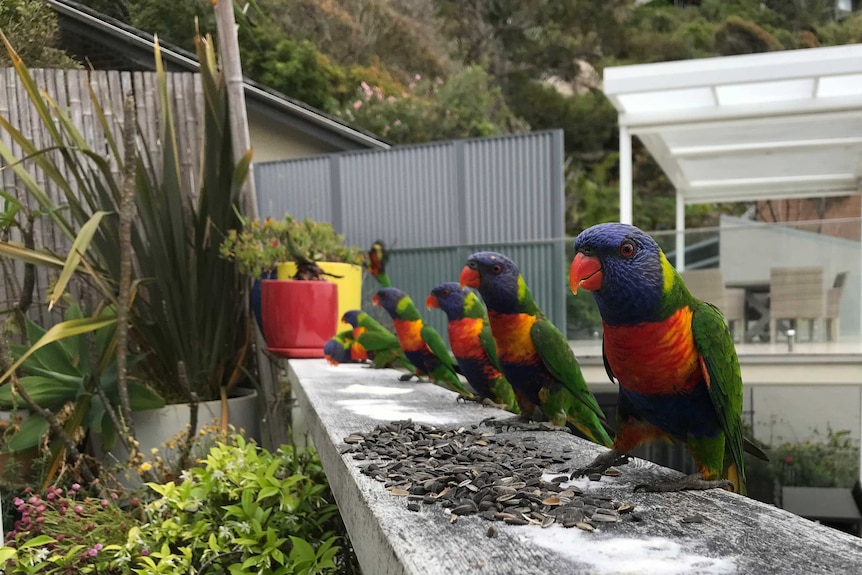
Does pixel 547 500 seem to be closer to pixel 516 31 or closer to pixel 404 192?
pixel 404 192

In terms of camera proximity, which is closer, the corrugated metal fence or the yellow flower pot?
the yellow flower pot

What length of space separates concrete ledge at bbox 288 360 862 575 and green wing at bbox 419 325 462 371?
3.31 ft

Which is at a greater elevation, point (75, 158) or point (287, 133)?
point (287, 133)

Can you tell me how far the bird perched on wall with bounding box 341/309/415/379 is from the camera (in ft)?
7.83

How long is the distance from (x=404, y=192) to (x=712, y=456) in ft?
14.3

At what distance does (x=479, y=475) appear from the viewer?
91 centimetres

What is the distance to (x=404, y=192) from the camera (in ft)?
16.9

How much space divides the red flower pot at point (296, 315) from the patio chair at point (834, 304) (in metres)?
3.33

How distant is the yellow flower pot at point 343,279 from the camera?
2668 mm

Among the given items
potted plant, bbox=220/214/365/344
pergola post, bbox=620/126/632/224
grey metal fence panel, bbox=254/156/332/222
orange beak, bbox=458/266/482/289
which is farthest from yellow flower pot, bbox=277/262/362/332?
pergola post, bbox=620/126/632/224

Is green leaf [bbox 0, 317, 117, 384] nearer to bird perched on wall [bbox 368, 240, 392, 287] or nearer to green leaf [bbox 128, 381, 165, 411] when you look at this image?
green leaf [bbox 128, 381, 165, 411]

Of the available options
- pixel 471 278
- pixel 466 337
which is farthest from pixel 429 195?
pixel 471 278

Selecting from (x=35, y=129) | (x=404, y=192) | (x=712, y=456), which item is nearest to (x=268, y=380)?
(x=35, y=129)

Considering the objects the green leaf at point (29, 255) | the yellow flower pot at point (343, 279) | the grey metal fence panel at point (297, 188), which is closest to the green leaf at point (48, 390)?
the green leaf at point (29, 255)
